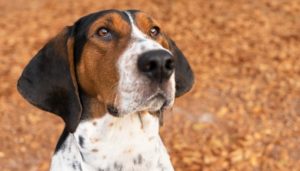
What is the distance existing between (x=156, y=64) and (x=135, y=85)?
0.69 ft

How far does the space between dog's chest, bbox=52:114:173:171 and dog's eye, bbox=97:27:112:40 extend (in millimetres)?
529

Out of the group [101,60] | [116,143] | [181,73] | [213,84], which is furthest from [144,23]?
[213,84]

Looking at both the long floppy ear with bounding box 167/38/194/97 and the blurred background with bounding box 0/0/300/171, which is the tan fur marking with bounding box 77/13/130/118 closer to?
the long floppy ear with bounding box 167/38/194/97

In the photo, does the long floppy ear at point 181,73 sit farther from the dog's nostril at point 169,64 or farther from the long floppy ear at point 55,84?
the dog's nostril at point 169,64

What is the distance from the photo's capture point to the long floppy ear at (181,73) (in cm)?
445

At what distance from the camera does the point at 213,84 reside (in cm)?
774

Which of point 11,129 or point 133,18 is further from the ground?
point 133,18

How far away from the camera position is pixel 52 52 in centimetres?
404

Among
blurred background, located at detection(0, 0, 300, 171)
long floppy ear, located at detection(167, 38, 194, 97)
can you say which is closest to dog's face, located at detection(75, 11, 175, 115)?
long floppy ear, located at detection(167, 38, 194, 97)

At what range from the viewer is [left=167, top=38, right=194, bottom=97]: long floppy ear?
175 inches

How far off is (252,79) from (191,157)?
1.82 meters

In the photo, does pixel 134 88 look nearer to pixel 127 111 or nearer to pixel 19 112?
pixel 127 111

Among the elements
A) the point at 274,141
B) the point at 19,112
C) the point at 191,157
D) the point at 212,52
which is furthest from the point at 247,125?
the point at 19,112

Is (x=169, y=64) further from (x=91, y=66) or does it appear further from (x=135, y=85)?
(x=91, y=66)
